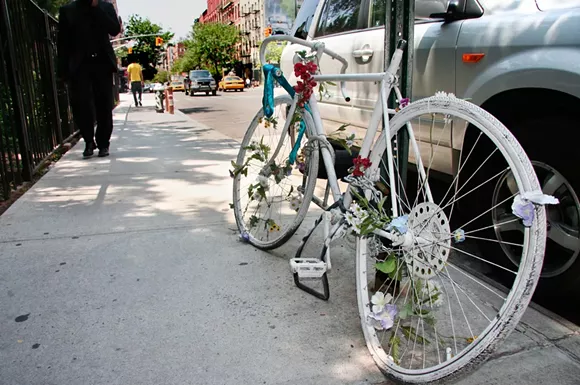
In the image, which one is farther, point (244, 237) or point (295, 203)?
point (244, 237)

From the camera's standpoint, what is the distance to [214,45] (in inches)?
2842

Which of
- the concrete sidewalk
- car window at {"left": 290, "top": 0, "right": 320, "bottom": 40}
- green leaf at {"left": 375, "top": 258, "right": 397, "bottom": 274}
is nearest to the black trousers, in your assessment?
the concrete sidewalk

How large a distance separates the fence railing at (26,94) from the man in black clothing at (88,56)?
1.34 feet

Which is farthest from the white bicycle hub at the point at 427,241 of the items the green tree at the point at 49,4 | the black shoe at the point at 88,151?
the green tree at the point at 49,4

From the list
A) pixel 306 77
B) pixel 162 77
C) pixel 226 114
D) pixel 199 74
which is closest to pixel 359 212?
pixel 306 77

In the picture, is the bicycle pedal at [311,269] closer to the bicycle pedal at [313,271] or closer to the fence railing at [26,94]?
the bicycle pedal at [313,271]

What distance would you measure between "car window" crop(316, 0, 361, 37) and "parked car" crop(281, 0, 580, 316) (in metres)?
1.10

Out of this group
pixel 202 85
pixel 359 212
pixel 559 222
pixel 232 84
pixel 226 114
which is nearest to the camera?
pixel 359 212

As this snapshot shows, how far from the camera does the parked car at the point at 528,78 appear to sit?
7.39 feet

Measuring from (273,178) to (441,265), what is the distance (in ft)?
5.42

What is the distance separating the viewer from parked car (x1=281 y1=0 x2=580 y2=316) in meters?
2.25

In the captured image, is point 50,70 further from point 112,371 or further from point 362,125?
point 112,371

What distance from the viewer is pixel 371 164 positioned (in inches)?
84.7

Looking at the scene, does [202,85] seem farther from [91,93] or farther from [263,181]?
[263,181]
